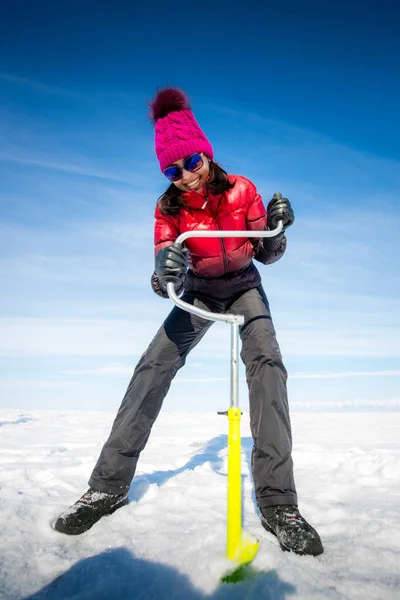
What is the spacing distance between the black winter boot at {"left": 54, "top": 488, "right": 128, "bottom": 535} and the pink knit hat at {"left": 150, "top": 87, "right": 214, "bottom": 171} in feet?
8.44

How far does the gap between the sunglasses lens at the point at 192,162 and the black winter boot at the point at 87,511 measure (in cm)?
256

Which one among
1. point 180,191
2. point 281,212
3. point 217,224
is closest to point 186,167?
point 180,191

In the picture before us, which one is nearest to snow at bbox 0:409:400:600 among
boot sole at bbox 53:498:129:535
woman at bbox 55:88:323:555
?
boot sole at bbox 53:498:129:535

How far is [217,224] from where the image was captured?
319 cm

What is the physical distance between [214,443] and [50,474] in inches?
111

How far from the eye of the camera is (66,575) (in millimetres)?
1938

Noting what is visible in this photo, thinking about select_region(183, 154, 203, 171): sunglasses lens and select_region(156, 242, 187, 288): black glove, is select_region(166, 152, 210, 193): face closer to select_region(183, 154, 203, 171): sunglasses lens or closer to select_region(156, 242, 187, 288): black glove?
select_region(183, 154, 203, 171): sunglasses lens

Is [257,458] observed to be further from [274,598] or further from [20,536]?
[20,536]

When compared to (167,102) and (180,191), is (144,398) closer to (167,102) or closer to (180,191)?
(180,191)

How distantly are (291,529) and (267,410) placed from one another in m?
0.74

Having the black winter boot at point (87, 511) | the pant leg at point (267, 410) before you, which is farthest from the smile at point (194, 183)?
the black winter boot at point (87, 511)

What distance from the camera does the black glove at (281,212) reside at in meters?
2.87

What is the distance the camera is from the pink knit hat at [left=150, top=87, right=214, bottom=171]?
10.2 feet

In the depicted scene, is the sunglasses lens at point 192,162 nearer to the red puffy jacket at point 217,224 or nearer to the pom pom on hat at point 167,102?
the red puffy jacket at point 217,224
